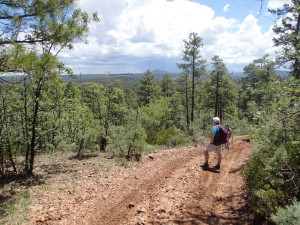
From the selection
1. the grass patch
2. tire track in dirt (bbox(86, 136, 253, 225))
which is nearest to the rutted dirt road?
tire track in dirt (bbox(86, 136, 253, 225))

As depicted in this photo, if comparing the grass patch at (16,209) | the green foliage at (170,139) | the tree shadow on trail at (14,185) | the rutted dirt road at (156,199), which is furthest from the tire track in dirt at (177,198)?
the green foliage at (170,139)

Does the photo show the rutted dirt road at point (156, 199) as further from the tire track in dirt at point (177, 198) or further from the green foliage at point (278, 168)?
the green foliage at point (278, 168)

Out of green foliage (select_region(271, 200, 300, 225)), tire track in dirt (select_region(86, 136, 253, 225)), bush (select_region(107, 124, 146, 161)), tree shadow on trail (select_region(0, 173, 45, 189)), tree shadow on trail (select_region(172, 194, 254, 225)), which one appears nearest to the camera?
green foliage (select_region(271, 200, 300, 225))

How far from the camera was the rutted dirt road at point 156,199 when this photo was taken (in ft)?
13.2

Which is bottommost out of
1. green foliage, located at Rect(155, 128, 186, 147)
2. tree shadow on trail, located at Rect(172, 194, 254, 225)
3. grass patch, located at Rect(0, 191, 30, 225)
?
green foliage, located at Rect(155, 128, 186, 147)

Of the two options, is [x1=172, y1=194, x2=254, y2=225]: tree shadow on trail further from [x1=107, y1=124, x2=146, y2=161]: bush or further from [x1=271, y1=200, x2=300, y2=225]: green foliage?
[x1=107, y1=124, x2=146, y2=161]: bush

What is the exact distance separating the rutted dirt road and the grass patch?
0.88 feet

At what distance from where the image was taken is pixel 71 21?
5.61m

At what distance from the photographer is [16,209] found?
4.66 m

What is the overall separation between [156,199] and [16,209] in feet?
11.3

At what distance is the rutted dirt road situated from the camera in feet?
13.2

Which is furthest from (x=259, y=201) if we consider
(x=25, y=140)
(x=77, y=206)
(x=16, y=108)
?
(x=16, y=108)

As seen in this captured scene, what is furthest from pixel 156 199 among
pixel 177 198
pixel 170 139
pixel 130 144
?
pixel 170 139

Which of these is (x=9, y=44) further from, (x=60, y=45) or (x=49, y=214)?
(x=49, y=214)
